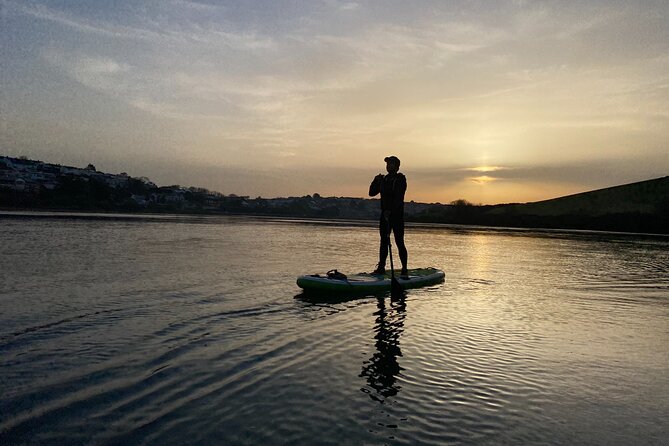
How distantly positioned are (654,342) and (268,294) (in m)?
10.0

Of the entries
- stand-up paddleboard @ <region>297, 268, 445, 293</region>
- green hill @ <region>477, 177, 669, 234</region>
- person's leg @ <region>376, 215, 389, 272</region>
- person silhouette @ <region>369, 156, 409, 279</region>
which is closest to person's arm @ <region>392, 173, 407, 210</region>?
person silhouette @ <region>369, 156, 409, 279</region>

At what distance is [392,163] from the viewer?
16078 mm

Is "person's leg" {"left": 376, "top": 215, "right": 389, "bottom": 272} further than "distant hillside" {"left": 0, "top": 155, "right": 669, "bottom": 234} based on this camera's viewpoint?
No

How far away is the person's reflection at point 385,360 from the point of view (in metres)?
6.15

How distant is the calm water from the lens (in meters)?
4.88

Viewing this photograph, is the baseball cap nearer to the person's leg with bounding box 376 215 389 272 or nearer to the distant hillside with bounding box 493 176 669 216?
the person's leg with bounding box 376 215 389 272

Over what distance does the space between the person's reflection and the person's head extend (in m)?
6.36

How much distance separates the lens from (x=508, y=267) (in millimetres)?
25297

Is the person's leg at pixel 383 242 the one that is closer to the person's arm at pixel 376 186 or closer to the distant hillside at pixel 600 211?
the person's arm at pixel 376 186

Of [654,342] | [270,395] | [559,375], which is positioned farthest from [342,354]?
[654,342]

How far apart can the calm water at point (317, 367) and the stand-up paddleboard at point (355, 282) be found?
2.60ft

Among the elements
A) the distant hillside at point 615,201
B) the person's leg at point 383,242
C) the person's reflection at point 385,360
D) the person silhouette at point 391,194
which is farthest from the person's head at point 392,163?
the distant hillside at point 615,201

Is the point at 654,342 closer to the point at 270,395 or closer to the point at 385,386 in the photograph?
the point at 385,386

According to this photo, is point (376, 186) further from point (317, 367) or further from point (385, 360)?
point (317, 367)
